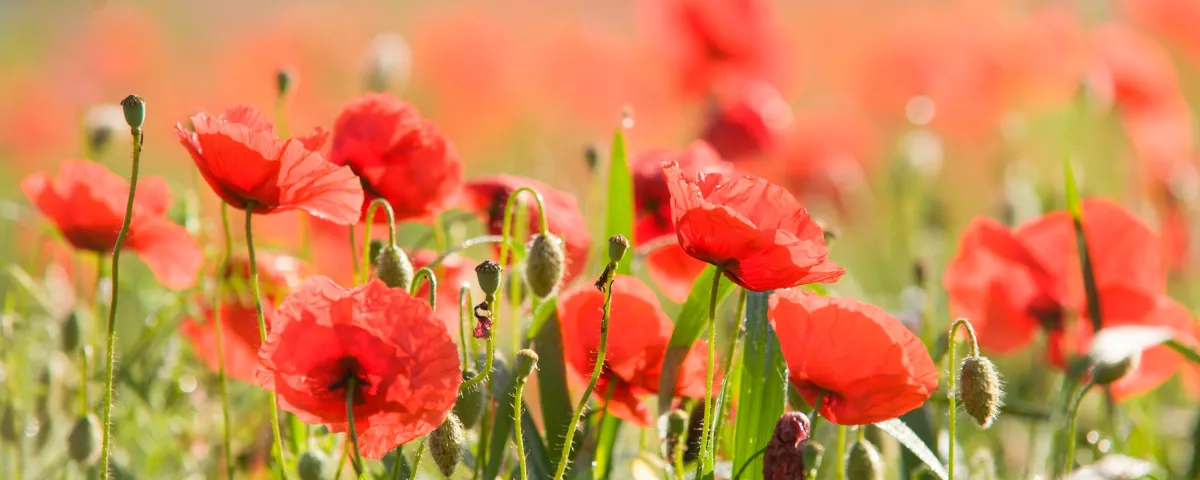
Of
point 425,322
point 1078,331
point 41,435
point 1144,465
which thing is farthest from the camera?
point 1078,331

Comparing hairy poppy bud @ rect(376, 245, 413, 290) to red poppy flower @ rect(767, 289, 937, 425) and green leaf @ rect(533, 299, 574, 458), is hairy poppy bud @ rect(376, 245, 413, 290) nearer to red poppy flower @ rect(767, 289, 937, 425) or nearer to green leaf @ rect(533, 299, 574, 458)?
green leaf @ rect(533, 299, 574, 458)

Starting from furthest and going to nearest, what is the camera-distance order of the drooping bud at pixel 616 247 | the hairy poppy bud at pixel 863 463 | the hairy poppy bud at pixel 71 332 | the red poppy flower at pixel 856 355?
the hairy poppy bud at pixel 71 332 < the hairy poppy bud at pixel 863 463 < the red poppy flower at pixel 856 355 < the drooping bud at pixel 616 247

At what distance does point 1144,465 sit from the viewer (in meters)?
1.26

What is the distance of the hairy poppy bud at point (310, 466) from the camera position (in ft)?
4.00

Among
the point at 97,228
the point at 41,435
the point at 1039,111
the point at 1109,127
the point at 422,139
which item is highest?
the point at 1039,111

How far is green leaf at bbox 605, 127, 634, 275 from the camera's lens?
141cm

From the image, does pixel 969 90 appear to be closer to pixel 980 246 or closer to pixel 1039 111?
pixel 1039 111

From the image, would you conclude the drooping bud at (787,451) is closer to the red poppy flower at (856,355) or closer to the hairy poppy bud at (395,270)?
the red poppy flower at (856,355)

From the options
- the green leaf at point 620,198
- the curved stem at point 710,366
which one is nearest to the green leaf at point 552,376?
the green leaf at point 620,198

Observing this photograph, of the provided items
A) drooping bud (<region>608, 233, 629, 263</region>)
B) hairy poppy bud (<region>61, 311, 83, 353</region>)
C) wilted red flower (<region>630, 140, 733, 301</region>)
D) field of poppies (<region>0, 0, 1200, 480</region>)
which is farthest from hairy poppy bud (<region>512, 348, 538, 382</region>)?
hairy poppy bud (<region>61, 311, 83, 353</region>)

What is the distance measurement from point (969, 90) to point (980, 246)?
211cm

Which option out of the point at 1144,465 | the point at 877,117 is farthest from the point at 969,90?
the point at 1144,465

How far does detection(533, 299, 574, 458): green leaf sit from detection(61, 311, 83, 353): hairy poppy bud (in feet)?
2.01

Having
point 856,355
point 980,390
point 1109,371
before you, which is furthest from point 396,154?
point 1109,371
